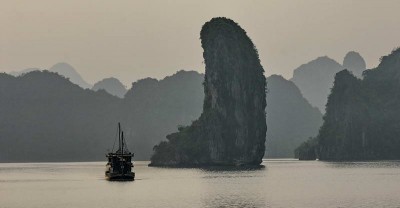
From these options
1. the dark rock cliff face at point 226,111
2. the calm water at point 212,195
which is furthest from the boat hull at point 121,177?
the dark rock cliff face at point 226,111

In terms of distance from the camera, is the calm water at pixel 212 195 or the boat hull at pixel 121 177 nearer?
the calm water at pixel 212 195

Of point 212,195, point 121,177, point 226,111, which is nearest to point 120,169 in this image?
point 121,177

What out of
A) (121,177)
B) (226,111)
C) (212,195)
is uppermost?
(226,111)

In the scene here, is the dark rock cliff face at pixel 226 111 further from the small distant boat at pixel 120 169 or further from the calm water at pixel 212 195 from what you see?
the calm water at pixel 212 195

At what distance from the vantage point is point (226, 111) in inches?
7407

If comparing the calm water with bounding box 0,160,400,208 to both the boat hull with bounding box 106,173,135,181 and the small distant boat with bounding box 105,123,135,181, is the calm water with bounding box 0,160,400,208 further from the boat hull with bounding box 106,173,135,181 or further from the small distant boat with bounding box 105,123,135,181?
the boat hull with bounding box 106,173,135,181

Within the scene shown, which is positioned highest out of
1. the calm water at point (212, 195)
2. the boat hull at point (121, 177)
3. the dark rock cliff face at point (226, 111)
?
the dark rock cliff face at point (226, 111)

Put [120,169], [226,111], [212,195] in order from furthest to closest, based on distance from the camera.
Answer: [226,111], [120,169], [212,195]

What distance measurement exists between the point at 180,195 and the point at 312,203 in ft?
62.6

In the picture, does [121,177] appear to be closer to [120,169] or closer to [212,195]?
[120,169]

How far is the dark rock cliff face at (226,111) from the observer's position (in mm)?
187250

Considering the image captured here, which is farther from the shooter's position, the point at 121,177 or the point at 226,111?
the point at 226,111

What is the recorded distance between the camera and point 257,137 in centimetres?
19162

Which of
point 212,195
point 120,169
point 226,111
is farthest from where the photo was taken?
point 226,111
